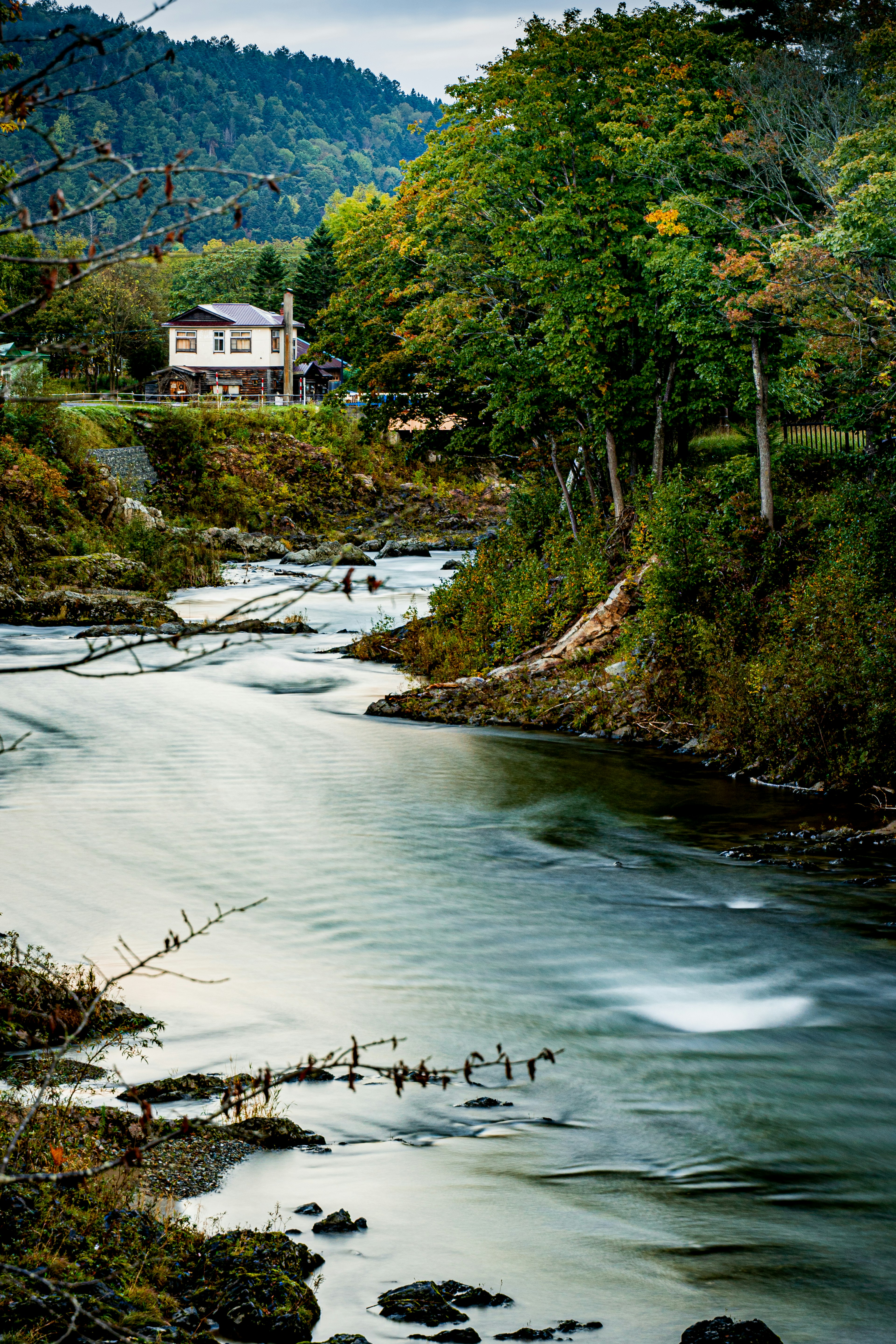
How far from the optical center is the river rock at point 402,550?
54562 mm

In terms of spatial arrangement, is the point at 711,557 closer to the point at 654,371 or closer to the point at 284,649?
the point at 654,371

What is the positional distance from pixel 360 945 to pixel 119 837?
556cm

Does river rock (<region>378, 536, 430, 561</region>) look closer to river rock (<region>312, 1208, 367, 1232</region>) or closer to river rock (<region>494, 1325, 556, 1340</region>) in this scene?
river rock (<region>312, 1208, 367, 1232</region>)

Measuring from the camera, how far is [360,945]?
12.7 meters

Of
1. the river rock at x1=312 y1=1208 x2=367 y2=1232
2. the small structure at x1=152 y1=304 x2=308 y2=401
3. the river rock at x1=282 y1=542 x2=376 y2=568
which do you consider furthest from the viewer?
the small structure at x1=152 y1=304 x2=308 y2=401

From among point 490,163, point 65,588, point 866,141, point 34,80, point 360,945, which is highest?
point 490,163

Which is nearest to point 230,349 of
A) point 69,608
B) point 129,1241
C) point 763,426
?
point 69,608

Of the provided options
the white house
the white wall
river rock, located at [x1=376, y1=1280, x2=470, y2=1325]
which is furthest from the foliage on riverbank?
the white wall

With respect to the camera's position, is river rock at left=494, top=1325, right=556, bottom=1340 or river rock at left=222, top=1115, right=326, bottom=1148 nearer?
river rock at left=494, top=1325, right=556, bottom=1340

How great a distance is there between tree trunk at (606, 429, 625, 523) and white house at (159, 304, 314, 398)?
61.1 metres

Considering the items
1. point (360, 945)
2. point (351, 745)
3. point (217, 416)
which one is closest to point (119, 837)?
point (360, 945)

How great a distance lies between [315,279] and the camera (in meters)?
91.9

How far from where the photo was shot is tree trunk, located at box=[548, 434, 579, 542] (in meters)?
29.9

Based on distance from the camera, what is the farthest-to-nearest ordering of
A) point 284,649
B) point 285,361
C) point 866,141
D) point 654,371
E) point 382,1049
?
point 285,361, point 284,649, point 654,371, point 866,141, point 382,1049
